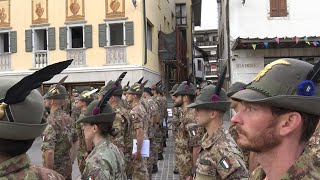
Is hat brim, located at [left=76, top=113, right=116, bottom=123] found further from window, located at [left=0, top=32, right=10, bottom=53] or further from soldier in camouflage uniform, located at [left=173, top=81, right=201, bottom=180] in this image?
window, located at [left=0, top=32, right=10, bottom=53]

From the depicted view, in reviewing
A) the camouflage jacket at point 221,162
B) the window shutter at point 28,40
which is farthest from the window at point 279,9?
the camouflage jacket at point 221,162

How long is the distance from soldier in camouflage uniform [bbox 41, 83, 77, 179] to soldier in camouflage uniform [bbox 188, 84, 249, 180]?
7.57 ft

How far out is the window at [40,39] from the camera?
20.2 m

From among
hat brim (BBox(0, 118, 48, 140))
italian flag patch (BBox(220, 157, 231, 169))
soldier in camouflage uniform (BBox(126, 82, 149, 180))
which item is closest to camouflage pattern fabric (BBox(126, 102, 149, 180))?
soldier in camouflage uniform (BBox(126, 82, 149, 180))

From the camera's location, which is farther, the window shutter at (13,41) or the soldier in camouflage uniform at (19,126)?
the window shutter at (13,41)

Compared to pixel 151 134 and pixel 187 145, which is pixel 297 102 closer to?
pixel 187 145

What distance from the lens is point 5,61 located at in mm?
20609

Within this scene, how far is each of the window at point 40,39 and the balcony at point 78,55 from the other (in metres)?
1.87

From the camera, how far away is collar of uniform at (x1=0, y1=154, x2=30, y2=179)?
87.0 inches

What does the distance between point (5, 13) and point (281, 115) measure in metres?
20.9

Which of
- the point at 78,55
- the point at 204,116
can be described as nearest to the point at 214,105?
the point at 204,116

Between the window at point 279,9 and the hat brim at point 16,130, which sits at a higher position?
the window at point 279,9

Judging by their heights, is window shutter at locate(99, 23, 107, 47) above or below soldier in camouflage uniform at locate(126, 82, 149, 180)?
above

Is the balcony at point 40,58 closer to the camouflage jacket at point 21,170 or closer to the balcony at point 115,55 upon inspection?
the balcony at point 115,55
